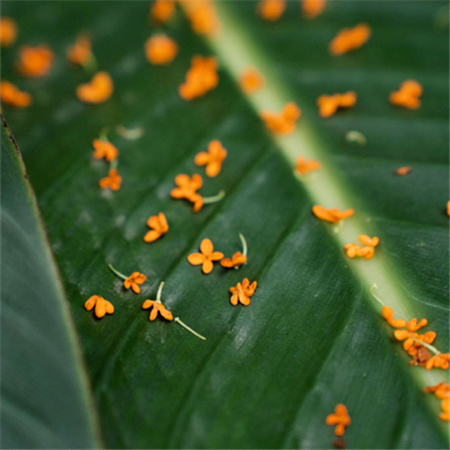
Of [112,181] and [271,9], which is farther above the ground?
[271,9]

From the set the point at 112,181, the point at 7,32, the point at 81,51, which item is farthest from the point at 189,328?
the point at 7,32

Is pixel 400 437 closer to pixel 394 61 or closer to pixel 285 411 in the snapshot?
pixel 285 411

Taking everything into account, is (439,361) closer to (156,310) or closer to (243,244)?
(243,244)

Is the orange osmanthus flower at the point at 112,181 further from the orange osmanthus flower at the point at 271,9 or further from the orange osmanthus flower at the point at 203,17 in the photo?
the orange osmanthus flower at the point at 271,9

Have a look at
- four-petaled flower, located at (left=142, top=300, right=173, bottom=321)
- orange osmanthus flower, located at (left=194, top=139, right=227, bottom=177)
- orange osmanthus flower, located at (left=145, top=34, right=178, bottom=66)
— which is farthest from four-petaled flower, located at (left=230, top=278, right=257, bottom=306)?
orange osmanthus flower, located at (left=145, top=34, right=178, bottom=66)

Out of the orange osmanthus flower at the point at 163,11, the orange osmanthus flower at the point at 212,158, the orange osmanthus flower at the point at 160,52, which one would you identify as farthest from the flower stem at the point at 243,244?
the orange osmanthus flower at the point at 163,11

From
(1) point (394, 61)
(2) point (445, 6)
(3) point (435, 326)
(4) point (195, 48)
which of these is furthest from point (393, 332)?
(2) point (445, 6)
